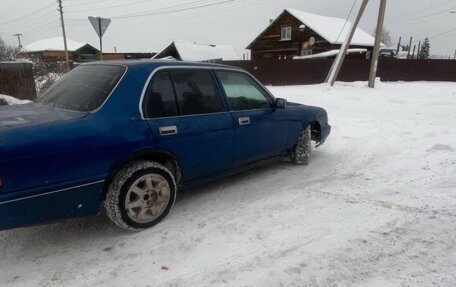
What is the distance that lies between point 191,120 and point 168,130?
1.02 feet

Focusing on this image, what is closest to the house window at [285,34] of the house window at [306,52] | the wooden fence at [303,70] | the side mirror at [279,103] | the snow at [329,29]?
the snow at [329,29]

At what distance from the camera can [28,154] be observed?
272 cm

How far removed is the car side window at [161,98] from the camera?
3.52 meters

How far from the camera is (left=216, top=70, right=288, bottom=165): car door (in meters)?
4.30

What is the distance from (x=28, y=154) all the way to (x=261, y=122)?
2.63 m

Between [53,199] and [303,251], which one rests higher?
[53,199]

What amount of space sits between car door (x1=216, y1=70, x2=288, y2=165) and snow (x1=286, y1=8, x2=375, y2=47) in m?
29.8

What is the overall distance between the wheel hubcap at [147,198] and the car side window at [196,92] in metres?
0.75

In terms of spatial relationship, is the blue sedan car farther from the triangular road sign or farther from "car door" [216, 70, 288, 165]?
the triangular road sign

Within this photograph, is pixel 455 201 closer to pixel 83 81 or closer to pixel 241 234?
pixel 241 234

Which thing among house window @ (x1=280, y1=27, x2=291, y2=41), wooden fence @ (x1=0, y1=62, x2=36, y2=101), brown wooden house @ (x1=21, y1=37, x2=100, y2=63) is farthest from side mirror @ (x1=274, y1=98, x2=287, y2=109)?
brown wooden house @ (x1=21, y1=37, x2=100, y2=63)

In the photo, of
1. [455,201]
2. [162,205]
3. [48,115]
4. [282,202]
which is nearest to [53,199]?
[48,115]

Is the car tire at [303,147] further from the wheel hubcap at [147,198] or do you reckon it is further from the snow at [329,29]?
the snow at [329,29]

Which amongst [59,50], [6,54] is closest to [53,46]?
[59,50]
